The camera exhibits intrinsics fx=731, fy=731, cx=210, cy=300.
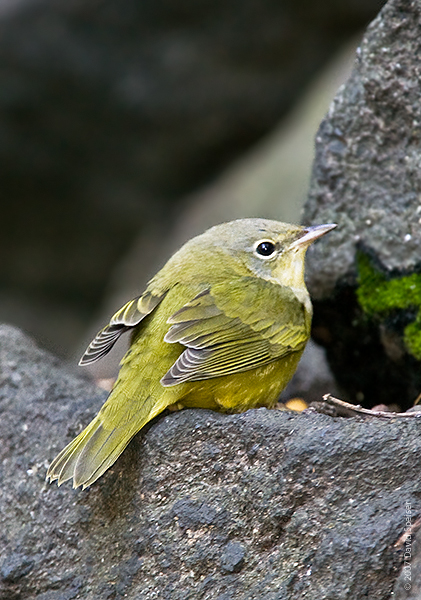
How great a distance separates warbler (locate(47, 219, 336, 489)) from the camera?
305 cm

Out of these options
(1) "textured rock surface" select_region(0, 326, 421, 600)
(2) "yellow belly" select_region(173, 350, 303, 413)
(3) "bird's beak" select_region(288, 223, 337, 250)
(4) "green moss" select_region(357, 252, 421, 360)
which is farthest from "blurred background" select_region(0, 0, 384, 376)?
(1) "textured rock surface" select_region(0, 326, 421, 600)

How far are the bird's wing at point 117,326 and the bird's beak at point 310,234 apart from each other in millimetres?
828

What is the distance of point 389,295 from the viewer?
399cm

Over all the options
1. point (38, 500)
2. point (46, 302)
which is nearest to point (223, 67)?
point (46, 302)

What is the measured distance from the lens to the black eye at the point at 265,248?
3877 mm

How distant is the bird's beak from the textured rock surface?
1140mm

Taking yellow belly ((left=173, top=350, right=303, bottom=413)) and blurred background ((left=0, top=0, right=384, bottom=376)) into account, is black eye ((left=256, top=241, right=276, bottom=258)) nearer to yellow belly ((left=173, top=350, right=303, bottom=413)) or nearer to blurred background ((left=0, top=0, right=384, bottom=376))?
yellow belly ((left=173, top=350, right=303, bottom=413))

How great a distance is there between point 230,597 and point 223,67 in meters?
5.54

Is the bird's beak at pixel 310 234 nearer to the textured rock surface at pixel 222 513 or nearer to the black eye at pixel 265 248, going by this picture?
the black eye at pixel 265 248

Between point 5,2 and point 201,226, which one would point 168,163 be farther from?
point 5,2

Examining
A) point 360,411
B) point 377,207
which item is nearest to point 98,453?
point 360,411

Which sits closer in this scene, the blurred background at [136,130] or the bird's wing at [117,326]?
the bird's wing at [117,326]

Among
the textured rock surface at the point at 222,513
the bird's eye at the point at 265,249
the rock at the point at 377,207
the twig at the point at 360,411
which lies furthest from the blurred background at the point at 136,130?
the twig at the point at 360,411

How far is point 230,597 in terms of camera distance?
108 inches
